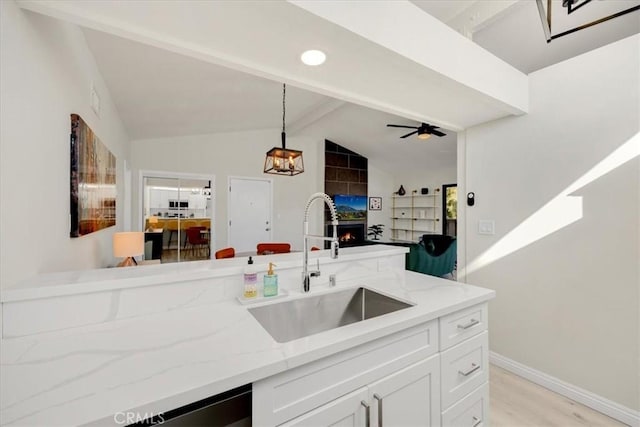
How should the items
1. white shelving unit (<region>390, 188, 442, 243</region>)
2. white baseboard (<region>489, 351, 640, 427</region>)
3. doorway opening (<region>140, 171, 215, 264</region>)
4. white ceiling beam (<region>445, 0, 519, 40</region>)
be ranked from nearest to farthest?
white baseboard (<region>489, 351, 640, 427</region>) < white ceiling beam (<region>445, 0, 519, 40</region>) < doorway opening (<region>140, 171, 215, 264</region>) < white shelving unit (<region>390, 188, 442, 243</region>)

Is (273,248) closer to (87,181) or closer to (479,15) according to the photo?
(87,181)

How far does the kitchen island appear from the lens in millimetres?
617

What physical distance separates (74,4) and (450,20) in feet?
8.71

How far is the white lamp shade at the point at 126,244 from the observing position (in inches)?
81.3

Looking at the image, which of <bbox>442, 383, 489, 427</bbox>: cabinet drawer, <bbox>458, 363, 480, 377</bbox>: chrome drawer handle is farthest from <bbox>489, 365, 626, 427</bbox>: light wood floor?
<bbox>458, 363, 480, 377</bbox>: chrome drawer handle

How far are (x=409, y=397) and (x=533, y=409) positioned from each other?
141 cm

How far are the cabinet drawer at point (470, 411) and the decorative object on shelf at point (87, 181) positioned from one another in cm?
215

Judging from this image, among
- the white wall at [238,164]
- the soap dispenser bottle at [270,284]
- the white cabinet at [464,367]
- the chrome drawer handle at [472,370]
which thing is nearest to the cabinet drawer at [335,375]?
the white cabinet at [464,367]

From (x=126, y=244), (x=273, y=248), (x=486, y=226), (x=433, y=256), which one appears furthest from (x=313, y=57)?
(x=433, y=256)

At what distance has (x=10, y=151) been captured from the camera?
96 cm

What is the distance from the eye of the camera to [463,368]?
1.28 m

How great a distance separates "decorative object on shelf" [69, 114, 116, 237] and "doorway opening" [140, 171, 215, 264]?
2.42m

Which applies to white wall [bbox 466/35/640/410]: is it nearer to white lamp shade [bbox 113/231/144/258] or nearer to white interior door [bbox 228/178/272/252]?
white lamp shade [bbox 113/231/144/258]

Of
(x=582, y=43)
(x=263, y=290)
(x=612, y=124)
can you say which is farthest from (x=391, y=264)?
(x=582, y=43)
